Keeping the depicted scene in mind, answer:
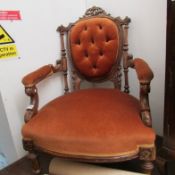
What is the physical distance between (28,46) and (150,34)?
0.71 metres

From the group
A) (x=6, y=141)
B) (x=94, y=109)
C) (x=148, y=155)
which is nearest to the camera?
(x=148, y=155)

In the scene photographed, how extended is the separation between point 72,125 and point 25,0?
774 millimetres

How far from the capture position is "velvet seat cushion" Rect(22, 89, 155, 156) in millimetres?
881

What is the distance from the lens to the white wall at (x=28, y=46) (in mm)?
1275

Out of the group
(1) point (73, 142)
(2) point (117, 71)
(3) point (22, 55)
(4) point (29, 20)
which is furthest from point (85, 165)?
(4) point (29, 20)

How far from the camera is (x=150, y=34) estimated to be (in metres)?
1.34

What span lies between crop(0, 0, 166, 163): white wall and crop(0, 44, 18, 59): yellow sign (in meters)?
0.02

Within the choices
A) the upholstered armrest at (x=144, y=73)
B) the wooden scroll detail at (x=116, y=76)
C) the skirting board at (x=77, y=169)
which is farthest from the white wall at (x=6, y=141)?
the upholstered armrest at (x=144, y=73)

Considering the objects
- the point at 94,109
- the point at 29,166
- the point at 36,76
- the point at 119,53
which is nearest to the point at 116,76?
the point at 119,53

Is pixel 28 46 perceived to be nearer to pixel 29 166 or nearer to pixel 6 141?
pixel 6 141

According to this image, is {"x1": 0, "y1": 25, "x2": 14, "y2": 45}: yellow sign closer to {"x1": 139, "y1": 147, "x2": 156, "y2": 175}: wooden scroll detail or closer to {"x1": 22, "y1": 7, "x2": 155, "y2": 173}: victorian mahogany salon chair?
{"x1": 22, "y1": 7, "x2": 155, "y2": 173}: victorian mahogany salon chair

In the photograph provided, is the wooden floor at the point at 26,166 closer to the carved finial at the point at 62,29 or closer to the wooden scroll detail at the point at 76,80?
the wooden scroll detail at the point at 76,80

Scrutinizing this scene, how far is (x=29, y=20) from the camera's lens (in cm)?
133

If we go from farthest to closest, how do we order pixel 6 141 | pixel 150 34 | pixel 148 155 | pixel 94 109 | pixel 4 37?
pixel 6 141 < pixel 150 34 < pixel 4 37 < pixel 94 109 < pixel 148 155
